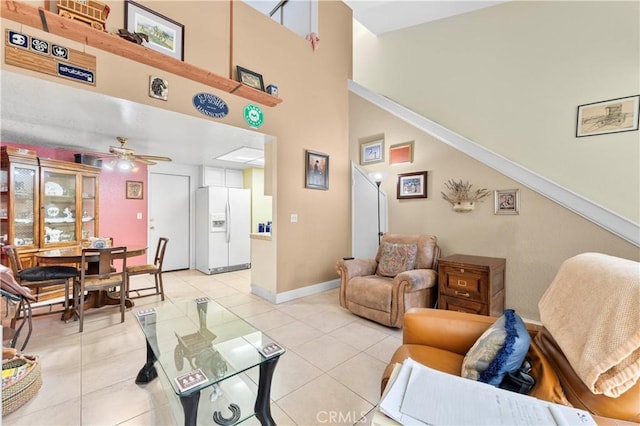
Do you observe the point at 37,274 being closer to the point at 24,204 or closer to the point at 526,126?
the point at 24,204

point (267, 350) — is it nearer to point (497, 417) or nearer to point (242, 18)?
point (497, 417)

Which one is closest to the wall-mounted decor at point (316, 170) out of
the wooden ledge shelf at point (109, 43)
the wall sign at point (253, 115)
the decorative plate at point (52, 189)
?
the wall sign at point (253, 115)

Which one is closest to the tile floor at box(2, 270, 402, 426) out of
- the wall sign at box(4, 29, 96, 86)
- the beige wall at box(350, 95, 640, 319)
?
the beige wall at box(350, 95, 640, 319)

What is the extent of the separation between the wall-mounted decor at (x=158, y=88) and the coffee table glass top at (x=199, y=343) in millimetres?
1956

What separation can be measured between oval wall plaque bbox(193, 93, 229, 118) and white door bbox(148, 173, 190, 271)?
2950 millimetres

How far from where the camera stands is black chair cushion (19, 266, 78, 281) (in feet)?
8.75

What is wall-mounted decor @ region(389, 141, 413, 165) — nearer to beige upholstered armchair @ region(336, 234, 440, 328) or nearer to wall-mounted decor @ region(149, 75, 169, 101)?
beige upholstered armchair @ region(336, 234, 440, 328)

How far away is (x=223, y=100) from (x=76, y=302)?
2809mm

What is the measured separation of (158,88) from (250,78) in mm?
1022

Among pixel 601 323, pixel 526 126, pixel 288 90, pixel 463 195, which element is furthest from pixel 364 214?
pixel 601 323

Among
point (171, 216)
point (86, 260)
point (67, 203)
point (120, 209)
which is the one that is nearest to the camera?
point (86, 260)

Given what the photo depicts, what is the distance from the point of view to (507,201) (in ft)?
9.41

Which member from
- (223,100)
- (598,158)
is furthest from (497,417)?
(598,158)

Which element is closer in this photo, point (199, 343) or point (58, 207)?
point (199, 343)
